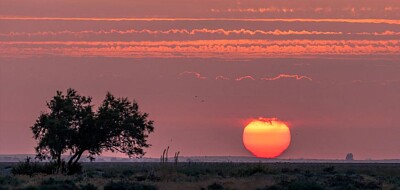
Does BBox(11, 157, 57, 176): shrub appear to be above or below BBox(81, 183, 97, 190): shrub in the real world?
above

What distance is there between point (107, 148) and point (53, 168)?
5.34 metres

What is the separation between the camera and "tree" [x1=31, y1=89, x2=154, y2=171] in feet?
244

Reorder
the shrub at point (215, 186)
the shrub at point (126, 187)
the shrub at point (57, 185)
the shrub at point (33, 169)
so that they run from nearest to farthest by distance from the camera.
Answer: the shrub at point (57, 185), the shrub at point (126, 187), the shrub at point (215, 186), the shrub at point (33, 169)

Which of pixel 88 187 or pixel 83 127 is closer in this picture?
pixel 88 187

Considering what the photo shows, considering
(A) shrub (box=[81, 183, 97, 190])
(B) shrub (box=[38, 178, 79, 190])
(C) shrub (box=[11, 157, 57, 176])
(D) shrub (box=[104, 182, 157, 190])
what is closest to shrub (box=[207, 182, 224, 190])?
(D) shrub (box=[104, 182, 157, 190])

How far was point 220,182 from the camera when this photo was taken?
61312 mm

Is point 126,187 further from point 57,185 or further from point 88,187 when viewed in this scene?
point 57,185

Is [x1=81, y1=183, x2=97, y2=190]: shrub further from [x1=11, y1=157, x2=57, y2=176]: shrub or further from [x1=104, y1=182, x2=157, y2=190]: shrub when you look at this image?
Result: [x1=11, y1=157, x2=57, y2=176]: shrub

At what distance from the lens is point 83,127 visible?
246 feet

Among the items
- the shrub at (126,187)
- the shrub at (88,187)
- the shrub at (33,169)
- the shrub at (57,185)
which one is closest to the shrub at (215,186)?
the shrub at (126,187)

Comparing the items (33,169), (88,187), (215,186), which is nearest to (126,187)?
(88,187)

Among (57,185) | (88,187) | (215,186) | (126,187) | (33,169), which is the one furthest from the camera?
(33,169)

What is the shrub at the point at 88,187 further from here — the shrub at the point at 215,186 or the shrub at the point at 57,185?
the shrub at the point at 215,186

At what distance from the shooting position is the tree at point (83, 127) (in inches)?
2931
